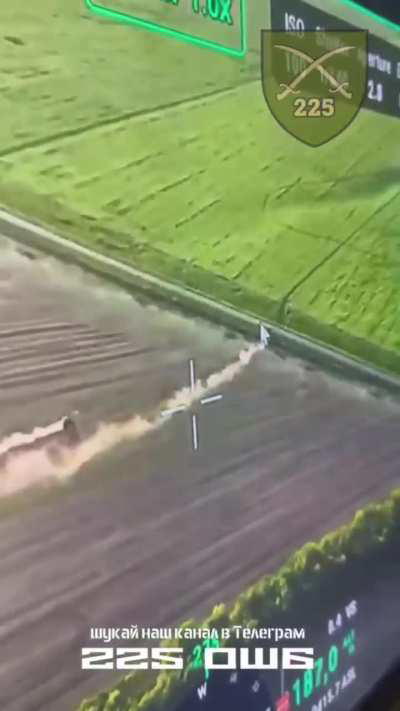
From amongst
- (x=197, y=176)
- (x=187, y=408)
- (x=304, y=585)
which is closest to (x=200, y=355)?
(x=187, y=408)

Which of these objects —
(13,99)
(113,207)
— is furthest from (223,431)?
(13,99)

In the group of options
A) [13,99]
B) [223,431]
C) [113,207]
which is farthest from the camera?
[223,431]

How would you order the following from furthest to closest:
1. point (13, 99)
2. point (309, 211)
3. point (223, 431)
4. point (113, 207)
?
point (309, 211)
point (223, 431)
point (113, 207)
point (13, 99)

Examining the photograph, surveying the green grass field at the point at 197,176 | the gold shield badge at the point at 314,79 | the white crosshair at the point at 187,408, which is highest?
the gold shield badge at the point at 314,79

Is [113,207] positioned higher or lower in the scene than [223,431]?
higher

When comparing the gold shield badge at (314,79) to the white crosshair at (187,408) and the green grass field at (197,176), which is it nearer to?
the green grass field at (197,176)

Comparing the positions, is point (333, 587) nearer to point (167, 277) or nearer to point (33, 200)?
point (167, 277)

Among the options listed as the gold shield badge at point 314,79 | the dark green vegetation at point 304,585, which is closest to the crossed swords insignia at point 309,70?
the gold shield badge at point 314,79

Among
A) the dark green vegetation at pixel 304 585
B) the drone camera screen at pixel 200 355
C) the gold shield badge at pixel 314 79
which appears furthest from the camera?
the gold shield badge at pixel 314 79
